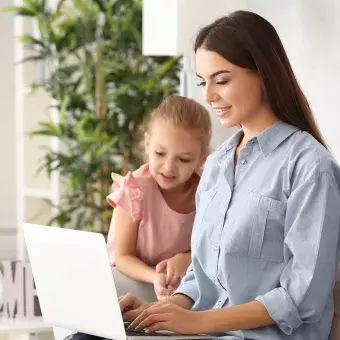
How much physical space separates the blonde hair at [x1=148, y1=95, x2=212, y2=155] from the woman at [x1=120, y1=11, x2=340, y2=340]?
0.52 meters

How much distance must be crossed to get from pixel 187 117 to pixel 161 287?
1.57 feet

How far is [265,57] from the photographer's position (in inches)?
74.7

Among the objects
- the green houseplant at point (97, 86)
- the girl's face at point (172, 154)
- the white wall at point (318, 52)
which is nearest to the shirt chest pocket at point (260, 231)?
the girl's face at point (172, 154)

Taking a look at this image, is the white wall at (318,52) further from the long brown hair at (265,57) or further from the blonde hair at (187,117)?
the long brown hair at (265,57)

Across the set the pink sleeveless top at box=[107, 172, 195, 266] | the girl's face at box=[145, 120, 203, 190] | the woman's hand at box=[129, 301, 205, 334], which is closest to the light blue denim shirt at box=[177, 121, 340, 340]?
the woman's hand at box=[129, 301, 205, 334]

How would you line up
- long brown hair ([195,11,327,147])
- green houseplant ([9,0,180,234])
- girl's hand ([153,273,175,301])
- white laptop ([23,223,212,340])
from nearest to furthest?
white laptop ([23,223,212,340]), long brown hair ([195,11,327,147]), girl's hand ([153,273,175,301]), green houseplant ([9,0,180,234])

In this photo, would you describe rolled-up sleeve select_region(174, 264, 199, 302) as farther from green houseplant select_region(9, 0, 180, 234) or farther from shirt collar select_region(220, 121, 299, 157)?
green houseplant select_region(9, 0, 180, 234)

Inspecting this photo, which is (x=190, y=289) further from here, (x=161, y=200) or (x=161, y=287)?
(x=161, y=200)

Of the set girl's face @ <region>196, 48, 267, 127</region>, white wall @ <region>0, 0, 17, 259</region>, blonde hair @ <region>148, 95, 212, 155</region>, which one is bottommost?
white wall @ <region>0, 0, 17, 259</region>

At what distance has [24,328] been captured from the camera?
107 inches

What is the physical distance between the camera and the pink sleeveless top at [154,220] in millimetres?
2635

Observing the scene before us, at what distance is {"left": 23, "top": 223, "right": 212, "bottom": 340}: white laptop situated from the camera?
177 cm

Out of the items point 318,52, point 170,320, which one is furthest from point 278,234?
point 318,52

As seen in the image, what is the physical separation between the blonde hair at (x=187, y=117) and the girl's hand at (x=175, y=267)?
31 centimetres
